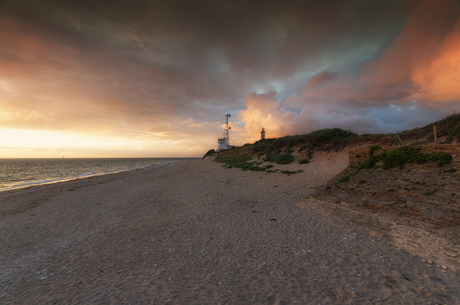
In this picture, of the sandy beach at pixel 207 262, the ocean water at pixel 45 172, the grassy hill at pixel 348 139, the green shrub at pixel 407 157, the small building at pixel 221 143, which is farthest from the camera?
the small building at pixel 221 143

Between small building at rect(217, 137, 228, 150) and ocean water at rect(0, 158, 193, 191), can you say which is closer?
ocean water at rect(0, 158, 193, 191)

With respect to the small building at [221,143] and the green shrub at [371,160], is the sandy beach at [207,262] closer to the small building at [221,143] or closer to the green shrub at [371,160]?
the green shrub at [371,160]

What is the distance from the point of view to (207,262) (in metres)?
5.27

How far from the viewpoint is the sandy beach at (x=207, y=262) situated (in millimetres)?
4016

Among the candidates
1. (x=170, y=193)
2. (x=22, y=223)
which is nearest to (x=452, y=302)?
(x=170, y=193)

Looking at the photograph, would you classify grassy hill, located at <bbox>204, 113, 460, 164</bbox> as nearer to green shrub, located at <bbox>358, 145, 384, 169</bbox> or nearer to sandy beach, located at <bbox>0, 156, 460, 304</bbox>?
green shrub, located at <bbox>358, 145, 384, 169</bbox>

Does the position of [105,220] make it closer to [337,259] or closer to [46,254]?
[46,254]

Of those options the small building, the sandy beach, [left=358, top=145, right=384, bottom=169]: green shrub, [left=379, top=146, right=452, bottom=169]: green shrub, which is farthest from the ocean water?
[left=379, top=146, right=452, bottom=169]: green shrub

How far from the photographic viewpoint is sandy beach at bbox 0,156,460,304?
4016 millimetres

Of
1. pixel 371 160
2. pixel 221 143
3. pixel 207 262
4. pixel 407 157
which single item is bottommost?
pixel 207 262

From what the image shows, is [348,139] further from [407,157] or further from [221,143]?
[221,143]

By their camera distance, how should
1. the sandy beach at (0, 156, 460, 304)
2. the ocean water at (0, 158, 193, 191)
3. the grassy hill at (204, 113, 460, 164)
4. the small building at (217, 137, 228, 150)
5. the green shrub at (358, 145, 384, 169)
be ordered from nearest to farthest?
the sandy beach at (0, 156, 460, 304), the green shrub at (358, 145, 384, 169), the grassy hill at (204, 113, 460, 164), the ocean water at (0, 158, 193, 191), the small building at (217, 137, 228, 150)

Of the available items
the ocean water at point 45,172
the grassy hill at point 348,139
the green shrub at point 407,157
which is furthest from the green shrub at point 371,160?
the ocean water at point 45,172

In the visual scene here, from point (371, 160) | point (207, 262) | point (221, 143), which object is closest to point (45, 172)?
point (207, 262)
